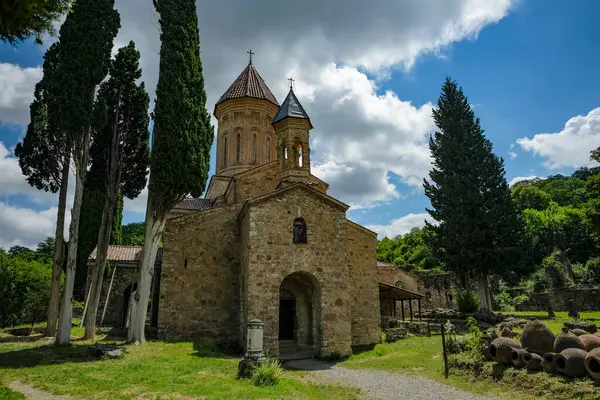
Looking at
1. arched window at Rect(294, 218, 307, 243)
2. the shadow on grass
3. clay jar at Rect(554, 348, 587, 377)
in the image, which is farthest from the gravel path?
the shadow on grass

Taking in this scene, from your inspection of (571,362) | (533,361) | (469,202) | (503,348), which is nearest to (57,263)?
(503,348)

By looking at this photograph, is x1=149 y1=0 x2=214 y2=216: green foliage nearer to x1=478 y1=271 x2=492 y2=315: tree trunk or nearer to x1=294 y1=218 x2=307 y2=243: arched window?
x1=294 y1=218 x2=307 y2=243: arched window

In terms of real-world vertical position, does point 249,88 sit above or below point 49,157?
above

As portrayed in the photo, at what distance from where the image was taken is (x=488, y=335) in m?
9.48

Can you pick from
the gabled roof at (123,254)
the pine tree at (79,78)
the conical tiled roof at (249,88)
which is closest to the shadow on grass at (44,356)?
the pine tree at (79,78)

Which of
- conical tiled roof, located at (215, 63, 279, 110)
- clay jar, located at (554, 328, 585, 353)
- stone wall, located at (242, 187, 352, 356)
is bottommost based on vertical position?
clay jar, located at (554, 328, 585, 353)

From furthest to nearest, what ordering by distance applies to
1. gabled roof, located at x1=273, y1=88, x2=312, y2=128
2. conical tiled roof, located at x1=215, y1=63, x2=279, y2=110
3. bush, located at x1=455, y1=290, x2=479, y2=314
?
conical tiled roof, located at x1=215, y1=63, x2=279, y2=110 → bush, located at x1=455, y1=290, x2=479, y2=314 → gabled roof, located at x1=273, y1=88, x2=312, y2=128

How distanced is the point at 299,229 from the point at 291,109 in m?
5.64

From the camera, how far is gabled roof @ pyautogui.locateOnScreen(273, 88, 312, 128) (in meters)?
15.8

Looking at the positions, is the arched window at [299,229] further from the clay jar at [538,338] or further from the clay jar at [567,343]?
the clay jar at [567,343]

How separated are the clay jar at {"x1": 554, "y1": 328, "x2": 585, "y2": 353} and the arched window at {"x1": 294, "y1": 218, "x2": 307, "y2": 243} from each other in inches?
316

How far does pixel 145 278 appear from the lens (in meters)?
12.7

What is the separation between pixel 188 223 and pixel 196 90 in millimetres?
5260

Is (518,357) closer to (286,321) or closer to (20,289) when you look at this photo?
(286,321)
